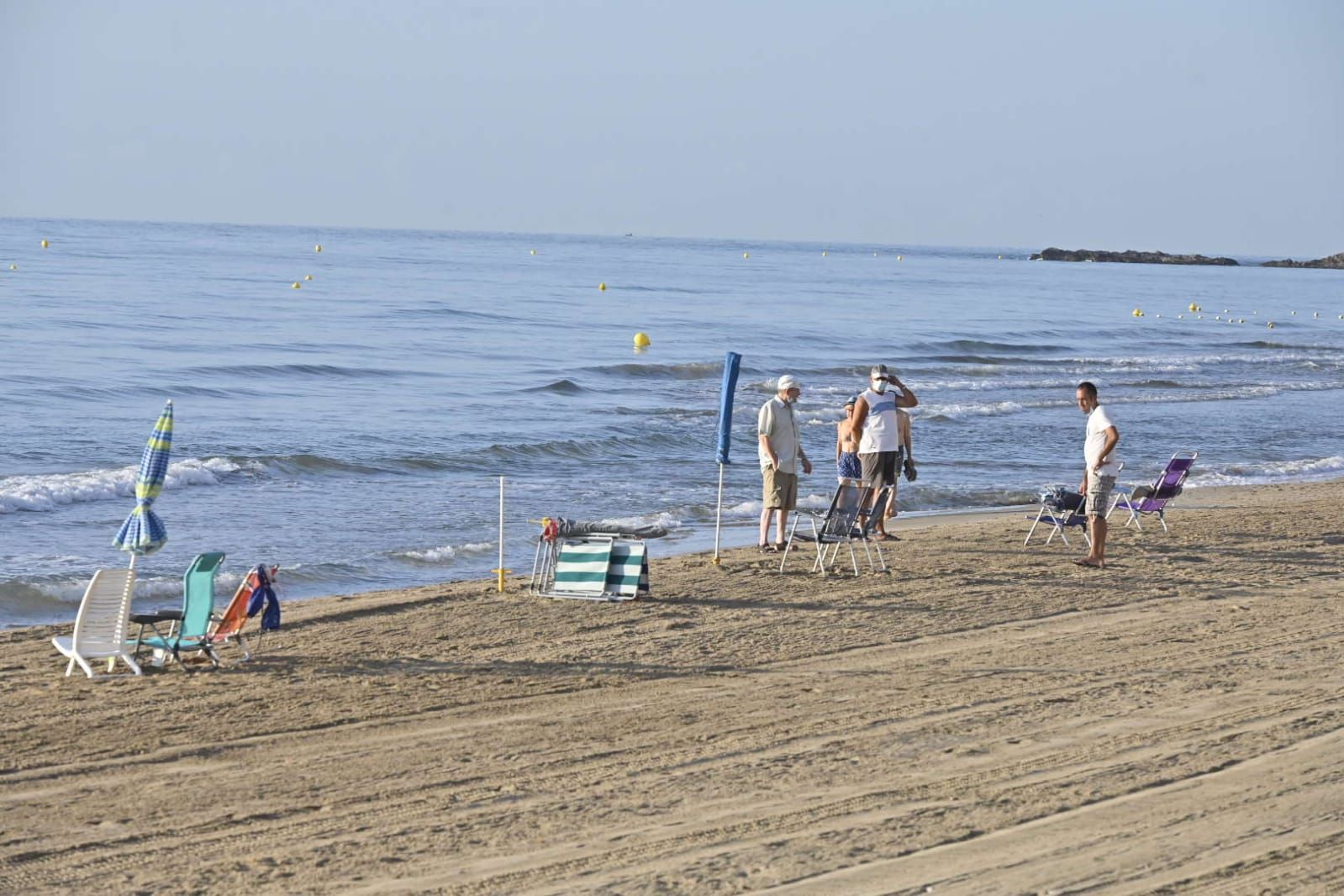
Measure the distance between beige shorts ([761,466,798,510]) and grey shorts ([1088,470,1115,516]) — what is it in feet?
7.68

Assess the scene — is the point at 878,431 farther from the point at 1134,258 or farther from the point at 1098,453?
the point at 1134,258

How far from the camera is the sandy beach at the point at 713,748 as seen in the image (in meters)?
5.19

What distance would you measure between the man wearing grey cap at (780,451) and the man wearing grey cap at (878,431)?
1.67ft

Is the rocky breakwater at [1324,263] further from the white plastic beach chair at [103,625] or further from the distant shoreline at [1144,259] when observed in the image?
the white plastic beach chair at [103,625]

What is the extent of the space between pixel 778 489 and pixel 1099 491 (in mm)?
2541

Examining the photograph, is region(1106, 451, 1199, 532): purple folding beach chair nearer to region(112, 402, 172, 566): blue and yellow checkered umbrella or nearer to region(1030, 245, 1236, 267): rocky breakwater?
region(112, 402, 172, 566): blue and yellow checkered umbrella

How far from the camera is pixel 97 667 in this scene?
8.16 m

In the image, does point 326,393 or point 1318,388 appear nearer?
point 326,393

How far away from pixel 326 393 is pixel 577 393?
4.75 metres

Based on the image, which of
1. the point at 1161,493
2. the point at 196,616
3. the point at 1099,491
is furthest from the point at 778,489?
the point at 196,616

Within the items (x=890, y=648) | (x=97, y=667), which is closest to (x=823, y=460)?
(x=890, y=648)

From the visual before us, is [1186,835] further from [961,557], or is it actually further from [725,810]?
[961,557]

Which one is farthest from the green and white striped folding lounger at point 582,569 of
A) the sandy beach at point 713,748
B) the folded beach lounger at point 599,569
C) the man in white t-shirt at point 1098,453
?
the man in white t-shirt at point 1098,453

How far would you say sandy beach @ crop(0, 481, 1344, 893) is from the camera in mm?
5188
